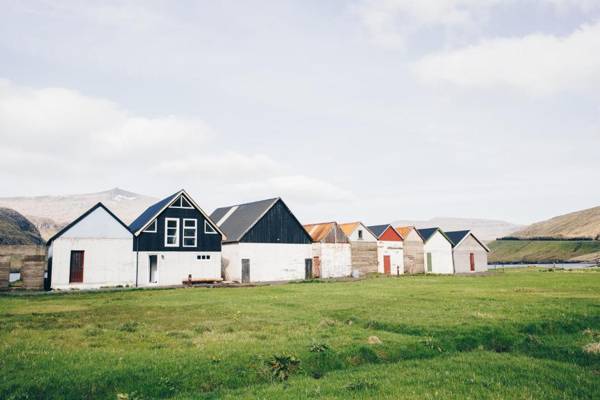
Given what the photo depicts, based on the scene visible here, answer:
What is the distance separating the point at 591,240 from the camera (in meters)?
179

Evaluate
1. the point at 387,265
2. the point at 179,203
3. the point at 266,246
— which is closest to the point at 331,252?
the point at 266,246

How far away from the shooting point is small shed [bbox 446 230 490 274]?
79.5 metres

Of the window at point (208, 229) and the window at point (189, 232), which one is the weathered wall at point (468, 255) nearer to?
the window at point (208, 229)

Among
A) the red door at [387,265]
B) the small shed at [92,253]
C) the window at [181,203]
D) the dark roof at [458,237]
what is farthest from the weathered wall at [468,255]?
the small shed at [92,253]

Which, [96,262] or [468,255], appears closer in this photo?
[96,262]

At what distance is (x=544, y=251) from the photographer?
583 ft

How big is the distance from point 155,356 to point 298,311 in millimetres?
11123

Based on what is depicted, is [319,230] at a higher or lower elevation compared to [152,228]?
higher

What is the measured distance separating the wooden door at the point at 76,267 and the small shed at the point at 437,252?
52158 mm

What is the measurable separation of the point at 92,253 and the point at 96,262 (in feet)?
3.38

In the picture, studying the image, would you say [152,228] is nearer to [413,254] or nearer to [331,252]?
[331,252]

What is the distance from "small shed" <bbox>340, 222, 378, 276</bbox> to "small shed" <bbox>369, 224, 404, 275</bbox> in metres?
2.13

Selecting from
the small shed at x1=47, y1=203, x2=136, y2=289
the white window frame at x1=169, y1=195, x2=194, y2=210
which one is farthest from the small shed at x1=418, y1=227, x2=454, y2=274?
the small shed at x1=47, y1=203, x2=136, y2=289

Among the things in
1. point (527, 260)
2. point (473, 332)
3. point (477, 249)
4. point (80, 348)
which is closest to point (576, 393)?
point (473, 332)
